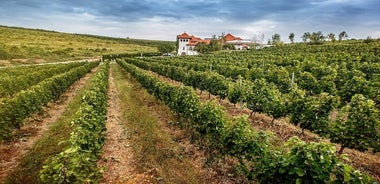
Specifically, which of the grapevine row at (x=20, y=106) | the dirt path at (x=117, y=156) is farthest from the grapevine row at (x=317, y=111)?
the grapevine row at (x=20, y=106)

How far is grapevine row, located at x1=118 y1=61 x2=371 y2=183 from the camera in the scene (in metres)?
5.59

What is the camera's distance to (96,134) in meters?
9.57

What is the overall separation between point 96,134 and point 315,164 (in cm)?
745

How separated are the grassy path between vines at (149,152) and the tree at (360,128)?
5.39 metres

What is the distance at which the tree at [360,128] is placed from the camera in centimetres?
962

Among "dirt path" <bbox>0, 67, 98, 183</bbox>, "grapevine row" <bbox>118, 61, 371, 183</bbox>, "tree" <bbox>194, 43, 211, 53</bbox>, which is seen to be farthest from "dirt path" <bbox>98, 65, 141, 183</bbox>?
"tree" <bbox>194, 43, 211, 53</bbox>

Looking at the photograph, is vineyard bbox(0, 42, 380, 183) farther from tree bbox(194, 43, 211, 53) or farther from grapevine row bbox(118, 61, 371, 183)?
tree bbox(194, 43, 211, 53)

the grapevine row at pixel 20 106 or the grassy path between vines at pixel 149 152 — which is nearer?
the grassy path between vines at pixel 149 152

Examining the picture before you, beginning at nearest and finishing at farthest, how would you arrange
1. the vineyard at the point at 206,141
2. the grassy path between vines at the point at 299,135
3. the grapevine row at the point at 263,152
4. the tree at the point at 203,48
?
the grapevine row at the point at 263,152 → the vineyard at the point at 206,141 → the grassy path between vines at the point at 299,135 → the tree at the point at 203,48

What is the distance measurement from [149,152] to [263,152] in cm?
561

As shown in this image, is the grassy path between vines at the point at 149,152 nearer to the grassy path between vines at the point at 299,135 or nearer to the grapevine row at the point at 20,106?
the grassy path between vines at the point at 299,135

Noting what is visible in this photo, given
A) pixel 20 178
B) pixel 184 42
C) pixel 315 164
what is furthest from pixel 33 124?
pixel 184 42

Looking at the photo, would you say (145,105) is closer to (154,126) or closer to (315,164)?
(154,126)

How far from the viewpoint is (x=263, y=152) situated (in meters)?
7.89
